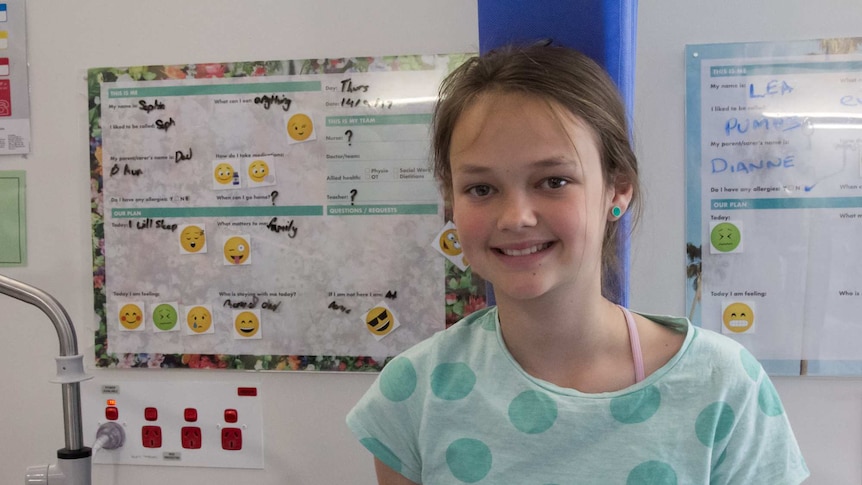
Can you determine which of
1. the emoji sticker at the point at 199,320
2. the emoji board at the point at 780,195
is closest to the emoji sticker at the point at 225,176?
the emoji sticker at the point at 199,320

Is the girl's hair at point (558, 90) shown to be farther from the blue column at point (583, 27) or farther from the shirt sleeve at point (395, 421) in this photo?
the shirt sleeve at point (395, 421)

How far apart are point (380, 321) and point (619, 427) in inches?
24.1

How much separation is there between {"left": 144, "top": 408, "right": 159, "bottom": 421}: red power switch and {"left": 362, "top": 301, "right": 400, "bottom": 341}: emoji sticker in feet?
1.46

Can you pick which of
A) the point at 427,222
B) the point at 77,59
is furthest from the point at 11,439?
the point at 427,222

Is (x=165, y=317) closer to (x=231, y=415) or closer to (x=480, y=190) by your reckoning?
(x=231, y=415)

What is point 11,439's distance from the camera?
142 cm

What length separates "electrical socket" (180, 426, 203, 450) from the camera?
1.36 metres

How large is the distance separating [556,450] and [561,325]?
0.13 meters

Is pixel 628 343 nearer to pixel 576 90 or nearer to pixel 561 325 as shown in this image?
pixel 561 325

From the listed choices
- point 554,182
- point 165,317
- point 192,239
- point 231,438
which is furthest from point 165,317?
point 554,182

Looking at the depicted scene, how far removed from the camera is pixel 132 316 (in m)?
1.36

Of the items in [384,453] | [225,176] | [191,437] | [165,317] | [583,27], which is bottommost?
[191,437]

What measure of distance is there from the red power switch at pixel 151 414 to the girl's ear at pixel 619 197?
0.97m

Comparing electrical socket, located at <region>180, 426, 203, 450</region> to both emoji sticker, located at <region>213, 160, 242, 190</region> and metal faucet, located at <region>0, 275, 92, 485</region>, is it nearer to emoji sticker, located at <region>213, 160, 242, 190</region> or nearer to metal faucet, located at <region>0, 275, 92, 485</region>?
metal faucet, located at <region>0, 275, 92, 485</region>
